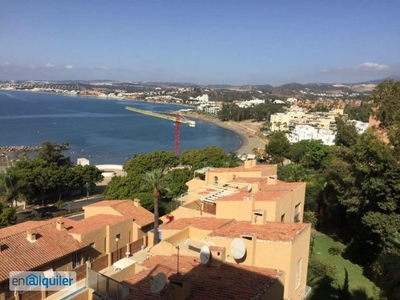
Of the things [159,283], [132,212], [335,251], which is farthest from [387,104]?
[159,283]

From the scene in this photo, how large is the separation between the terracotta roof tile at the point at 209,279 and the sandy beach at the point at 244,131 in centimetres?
6924

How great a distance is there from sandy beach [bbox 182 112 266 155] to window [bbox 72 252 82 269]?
2555 inches

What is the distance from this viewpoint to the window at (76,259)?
16438 mm

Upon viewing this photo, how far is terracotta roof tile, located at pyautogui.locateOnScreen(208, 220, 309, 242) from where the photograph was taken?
12.1 m

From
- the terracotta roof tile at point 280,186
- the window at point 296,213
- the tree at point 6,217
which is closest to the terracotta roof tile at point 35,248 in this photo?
the terracotta roof tile at point 280,186

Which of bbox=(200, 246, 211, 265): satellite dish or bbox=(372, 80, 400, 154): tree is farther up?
bbox=(372, 80, 400, 154): tree

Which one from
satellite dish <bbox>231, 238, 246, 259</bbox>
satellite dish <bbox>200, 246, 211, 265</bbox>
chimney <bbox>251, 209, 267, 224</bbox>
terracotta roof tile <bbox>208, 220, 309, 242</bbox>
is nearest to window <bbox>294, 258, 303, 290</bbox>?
Answer: terracotta roof tile <bbox>208, 220, 309, 242</bbox>

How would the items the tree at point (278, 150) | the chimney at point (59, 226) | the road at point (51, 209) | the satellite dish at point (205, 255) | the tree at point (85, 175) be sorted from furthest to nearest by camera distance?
the tree at point (278, 150)
the tree at point (85, 175)
the road at point (51, 209)
the chimney at point (59, 226)
the satellite dish at point (205, 255)

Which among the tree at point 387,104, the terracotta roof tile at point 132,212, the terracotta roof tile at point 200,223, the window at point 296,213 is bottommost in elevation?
the terracotta roof tile at point 132,212

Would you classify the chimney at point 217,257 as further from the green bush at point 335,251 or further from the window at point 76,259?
the green bush at point 335,251

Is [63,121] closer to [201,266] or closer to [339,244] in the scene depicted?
[339,244]

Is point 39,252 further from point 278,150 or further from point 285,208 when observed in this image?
point 278,150

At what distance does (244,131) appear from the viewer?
4993 inches

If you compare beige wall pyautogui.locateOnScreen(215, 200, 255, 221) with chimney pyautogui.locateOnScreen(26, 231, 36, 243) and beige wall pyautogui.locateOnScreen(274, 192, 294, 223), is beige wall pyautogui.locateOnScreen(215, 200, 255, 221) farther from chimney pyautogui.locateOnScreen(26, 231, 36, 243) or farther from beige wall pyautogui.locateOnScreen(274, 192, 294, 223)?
chimney pyautogui.locateOnScreen(26, 231, 36, 243)
